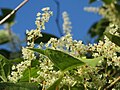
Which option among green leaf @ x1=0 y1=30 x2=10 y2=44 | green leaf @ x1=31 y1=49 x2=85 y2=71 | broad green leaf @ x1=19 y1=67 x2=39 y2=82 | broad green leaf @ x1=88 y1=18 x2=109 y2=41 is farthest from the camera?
broad green leaf @ x1=88 y1=18 x2=109 y2=41

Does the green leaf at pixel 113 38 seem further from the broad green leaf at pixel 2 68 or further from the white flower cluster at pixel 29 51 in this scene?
the broad green leaf at pixel 2 68

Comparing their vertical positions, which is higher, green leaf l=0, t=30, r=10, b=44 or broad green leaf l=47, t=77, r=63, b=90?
green leaf l=0, t=30, r=10, b=44

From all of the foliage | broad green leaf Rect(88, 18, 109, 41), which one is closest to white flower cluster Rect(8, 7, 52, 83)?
the foliage

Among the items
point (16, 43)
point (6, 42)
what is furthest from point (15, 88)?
point (6, 42)

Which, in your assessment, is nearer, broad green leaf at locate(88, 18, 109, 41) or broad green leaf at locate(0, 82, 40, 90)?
A: broad green leaf at locate(0, 82, 40, 90)

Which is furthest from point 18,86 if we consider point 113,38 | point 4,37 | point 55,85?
point 4,37

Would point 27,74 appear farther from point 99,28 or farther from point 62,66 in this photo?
point 99,28

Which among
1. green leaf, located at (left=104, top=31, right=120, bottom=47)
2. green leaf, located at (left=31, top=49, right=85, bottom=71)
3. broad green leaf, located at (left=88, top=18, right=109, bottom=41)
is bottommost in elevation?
green leaf, located at (left=31, top=49, right=85, bottom=71)

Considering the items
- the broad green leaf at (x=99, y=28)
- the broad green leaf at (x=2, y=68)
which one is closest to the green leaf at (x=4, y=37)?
the broad green leaf at (x=99, y=28)

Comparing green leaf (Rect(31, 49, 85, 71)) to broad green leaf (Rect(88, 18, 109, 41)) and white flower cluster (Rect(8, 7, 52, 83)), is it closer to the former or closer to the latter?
white flower cluster (Rect(8, 7, 52, 83))
